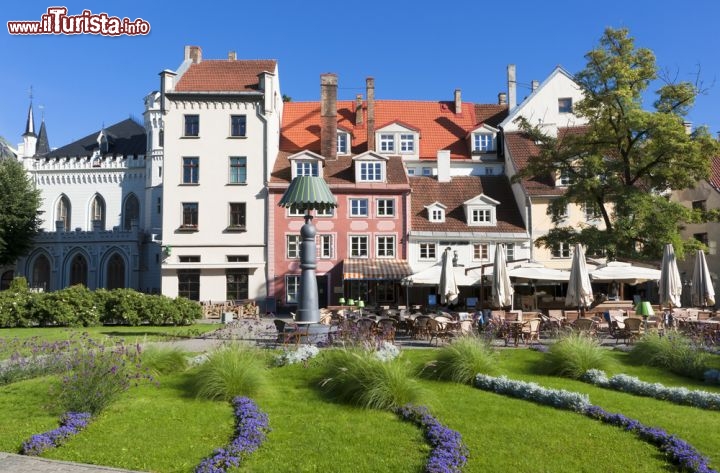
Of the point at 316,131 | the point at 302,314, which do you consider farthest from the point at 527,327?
the point at 316,131

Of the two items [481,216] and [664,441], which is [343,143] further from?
[664,441]

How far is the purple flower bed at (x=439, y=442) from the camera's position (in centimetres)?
707

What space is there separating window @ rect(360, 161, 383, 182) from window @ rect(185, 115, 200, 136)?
10.1m

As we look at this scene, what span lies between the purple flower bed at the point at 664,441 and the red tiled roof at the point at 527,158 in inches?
1031

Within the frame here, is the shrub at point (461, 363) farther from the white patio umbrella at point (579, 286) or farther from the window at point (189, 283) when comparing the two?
the window at point (189, 283)

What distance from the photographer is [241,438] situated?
8047mm

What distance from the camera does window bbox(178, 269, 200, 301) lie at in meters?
35.7

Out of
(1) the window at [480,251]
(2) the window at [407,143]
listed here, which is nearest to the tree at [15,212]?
(2) the window at [407,143]

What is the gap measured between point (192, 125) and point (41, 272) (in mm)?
20116

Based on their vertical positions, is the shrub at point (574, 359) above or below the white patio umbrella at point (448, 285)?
below

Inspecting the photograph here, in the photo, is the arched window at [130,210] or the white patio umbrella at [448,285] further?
the arched window at [130,210]

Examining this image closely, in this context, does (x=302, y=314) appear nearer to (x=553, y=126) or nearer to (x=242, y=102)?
(x=242, y=102)

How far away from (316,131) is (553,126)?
16032 mm

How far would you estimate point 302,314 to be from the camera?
17.0 metres
